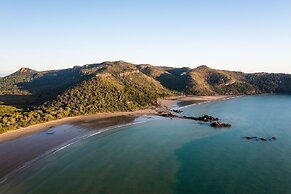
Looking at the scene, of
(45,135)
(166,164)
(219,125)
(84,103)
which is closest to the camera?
(166,164)

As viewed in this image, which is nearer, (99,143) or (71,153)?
(71,153)

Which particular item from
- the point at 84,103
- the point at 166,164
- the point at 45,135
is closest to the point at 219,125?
the point at 166,164

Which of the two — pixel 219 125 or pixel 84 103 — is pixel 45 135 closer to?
pixel 84 103

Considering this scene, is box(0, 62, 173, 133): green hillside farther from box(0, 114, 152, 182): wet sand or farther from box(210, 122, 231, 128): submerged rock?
box(210, 122, 231, 128): submerged rock

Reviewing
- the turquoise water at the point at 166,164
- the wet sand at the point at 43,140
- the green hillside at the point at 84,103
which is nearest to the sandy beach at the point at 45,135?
the wet sand at the point at 43,140

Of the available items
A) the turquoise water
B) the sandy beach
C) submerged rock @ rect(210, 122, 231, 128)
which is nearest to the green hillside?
the sandy beach

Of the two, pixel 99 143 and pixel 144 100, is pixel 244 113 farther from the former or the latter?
pixel 99 143

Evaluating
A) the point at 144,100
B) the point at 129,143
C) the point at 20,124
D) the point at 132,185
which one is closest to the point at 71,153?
the point at 129,143
